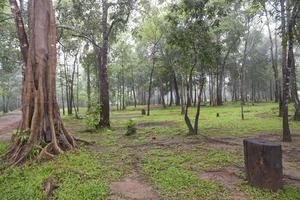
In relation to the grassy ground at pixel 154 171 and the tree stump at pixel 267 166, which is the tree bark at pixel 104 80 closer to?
the grassy ground at pixel 154 171

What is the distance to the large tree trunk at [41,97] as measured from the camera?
25.1 ft

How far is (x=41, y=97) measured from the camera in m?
7.93

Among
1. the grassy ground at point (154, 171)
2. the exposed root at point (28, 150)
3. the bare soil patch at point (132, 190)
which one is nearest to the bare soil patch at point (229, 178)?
Result: the grassy ground at point (154, 171)

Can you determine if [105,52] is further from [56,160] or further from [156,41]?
[156,41]

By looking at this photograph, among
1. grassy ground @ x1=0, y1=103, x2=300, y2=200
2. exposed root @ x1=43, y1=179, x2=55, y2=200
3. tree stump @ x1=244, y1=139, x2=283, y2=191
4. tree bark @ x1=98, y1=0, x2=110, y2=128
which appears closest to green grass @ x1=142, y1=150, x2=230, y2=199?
grassy ground @ x1=0, y1=103, x2=300, y2=200

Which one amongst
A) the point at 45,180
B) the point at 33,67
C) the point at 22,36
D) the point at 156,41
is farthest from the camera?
the point at 156,41

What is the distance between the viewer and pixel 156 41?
2669 cm

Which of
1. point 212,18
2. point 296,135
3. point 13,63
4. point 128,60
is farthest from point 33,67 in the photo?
point 128,60

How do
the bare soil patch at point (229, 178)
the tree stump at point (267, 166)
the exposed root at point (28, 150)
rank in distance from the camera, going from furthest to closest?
the exposed root at point (28, 150) → the tree stump at point (267, 166) → the bare soil patch at point (229, 178)

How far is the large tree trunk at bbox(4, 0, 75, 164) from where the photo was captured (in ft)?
25.1

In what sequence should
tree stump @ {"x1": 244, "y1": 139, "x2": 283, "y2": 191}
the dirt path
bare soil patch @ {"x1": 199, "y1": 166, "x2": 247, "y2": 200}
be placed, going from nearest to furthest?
bare soil patch @ {"x1": 199, "y1": 166, "x2": 247, "y2": 200} < tree stump @ {"x1": 244, "y1": 139, "x2": 283, "y2": 191} < the dirt path

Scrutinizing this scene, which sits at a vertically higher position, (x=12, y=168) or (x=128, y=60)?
(x=128, y=60)

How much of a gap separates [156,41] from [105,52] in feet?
43.6

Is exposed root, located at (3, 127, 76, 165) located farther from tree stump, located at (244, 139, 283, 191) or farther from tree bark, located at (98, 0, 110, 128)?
tree bark, located at (98, 0, 110, 128)
